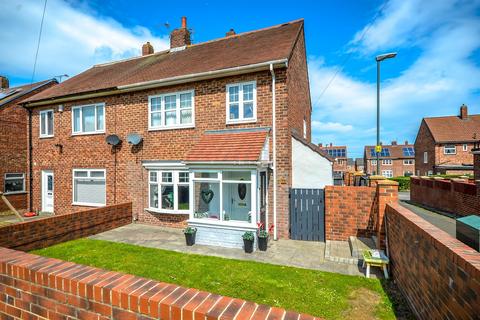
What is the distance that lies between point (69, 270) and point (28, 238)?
25.9 ft

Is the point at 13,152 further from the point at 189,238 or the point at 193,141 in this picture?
the point at 189,238

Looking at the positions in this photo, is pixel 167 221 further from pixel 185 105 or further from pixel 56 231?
pixel 185 105

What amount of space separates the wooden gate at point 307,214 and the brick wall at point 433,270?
3.04m

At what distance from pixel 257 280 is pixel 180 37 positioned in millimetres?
14877

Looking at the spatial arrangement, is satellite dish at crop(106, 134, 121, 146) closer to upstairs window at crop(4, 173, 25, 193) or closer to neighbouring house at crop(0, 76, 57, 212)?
neighbouring house at crop(0, 76, 57, 212)

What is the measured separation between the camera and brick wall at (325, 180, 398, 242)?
8.21m

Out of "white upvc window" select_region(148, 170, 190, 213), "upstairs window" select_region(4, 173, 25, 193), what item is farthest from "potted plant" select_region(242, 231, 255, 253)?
"upstairs window" select_region(4, 173, 25, 193)

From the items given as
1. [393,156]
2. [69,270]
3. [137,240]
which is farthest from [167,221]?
[393,156]

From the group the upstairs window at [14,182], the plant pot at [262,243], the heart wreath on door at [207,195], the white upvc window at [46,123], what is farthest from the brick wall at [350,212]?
the upstairs window at [14,182]

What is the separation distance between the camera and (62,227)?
8641 mm

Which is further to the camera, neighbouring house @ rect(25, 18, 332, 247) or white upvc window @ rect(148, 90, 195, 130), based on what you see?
white upvc window @ rect(148, 90, 195, 130)

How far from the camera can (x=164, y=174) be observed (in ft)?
35.5

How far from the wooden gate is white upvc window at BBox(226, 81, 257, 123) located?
330 centimetres

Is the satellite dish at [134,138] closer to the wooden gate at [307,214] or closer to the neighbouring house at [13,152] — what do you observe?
the wooden gate at [307,214]
